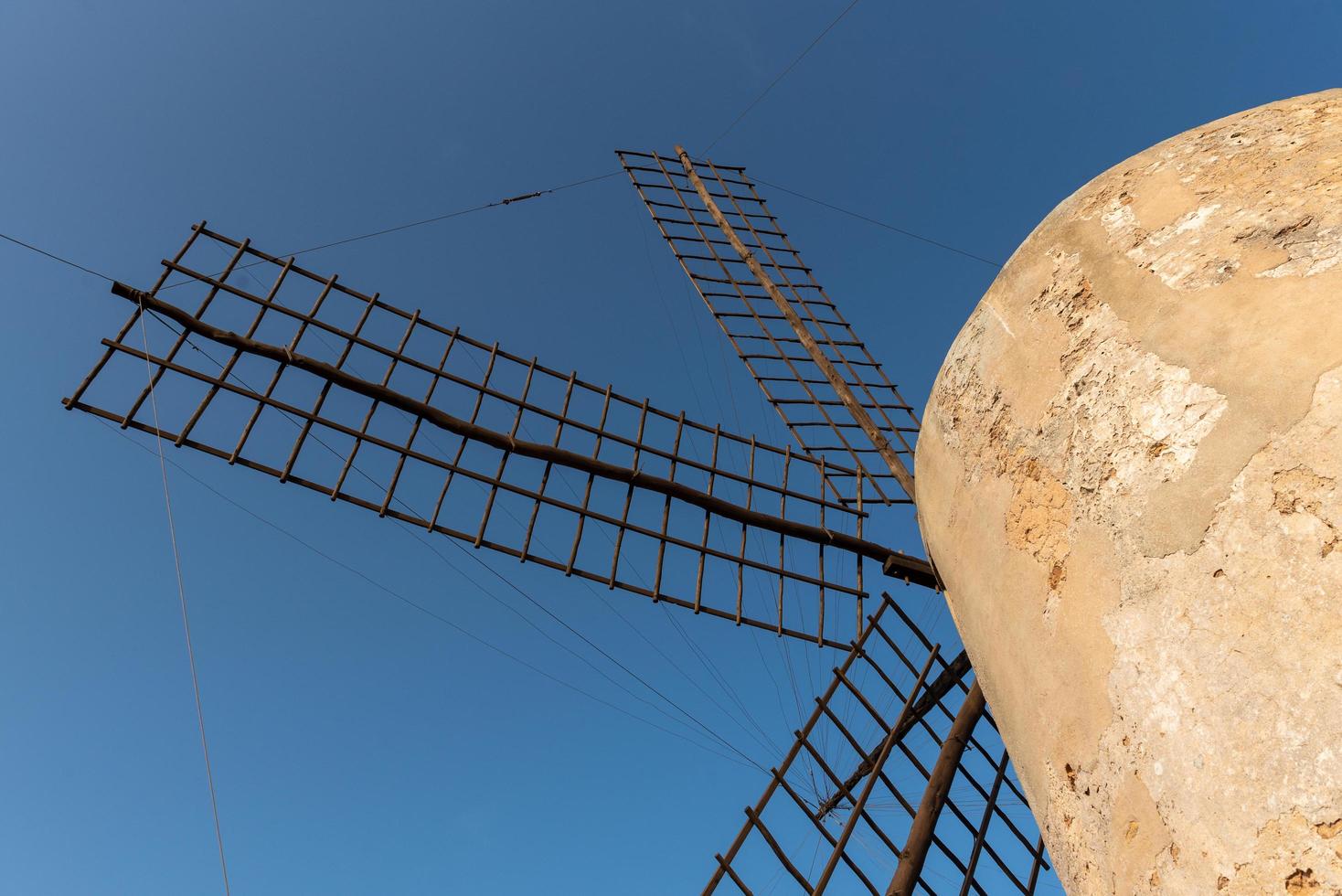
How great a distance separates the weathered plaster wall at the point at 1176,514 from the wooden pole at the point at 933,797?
6.26 feet

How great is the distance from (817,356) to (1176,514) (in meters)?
4.87

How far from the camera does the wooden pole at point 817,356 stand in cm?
502

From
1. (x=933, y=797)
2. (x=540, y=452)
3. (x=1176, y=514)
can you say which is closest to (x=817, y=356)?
(x=540, y=452)

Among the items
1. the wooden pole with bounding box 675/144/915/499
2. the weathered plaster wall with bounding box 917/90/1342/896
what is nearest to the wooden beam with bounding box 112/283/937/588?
the wooden pole with bounding box 675/144/915/499

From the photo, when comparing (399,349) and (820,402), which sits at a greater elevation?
(820,402)

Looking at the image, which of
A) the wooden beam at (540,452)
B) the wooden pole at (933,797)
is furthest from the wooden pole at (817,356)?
the wooden pole at (933,797)

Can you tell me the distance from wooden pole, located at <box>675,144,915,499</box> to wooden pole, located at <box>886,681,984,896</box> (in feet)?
4.57

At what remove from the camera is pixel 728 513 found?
4.52 meters

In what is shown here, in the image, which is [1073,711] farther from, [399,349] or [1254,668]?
[399,349]

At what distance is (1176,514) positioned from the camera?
3.30 feet

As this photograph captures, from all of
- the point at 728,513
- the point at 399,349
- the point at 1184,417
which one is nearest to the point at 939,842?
the point at 728,513

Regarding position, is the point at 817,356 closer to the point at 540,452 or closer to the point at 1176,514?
the point at 540,452

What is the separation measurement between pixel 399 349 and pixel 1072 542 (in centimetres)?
380

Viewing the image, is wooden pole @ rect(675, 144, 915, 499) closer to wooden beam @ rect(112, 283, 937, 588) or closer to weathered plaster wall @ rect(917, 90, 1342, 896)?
wooden beam @ rect(112, 283, 937, 588)
